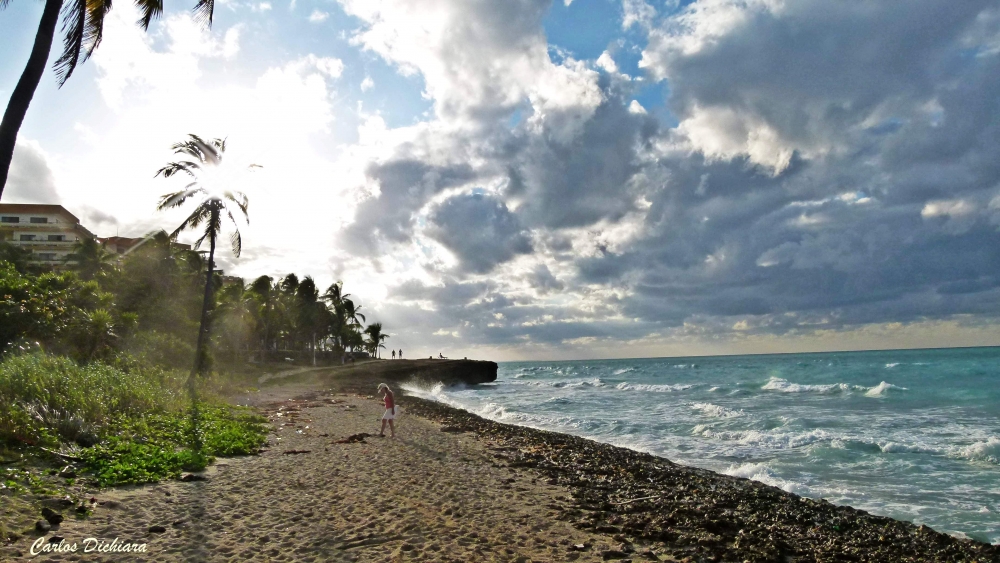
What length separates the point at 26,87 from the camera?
7848 millimetres

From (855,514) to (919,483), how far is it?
476cm

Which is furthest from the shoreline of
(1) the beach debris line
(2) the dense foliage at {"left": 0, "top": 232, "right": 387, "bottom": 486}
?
(2) the dense foliage at {"left": 0, "top": 232, "right": 387, "bottom": 486}

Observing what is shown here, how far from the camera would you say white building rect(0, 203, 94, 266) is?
2159 inches

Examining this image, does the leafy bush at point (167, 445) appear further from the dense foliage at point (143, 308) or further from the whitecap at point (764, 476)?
the whitecap at point (764, 476)

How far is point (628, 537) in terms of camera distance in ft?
27.4

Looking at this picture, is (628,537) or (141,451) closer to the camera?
(628,537)

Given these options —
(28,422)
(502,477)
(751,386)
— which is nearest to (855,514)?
(502,477)

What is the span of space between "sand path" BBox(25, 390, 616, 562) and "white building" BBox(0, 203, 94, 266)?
2340 inches

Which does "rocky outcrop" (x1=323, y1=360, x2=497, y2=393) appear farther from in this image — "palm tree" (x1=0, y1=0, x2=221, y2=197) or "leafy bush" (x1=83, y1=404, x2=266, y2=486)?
"palm tree" (x1=0, y1=0, x2=221, y2=197)

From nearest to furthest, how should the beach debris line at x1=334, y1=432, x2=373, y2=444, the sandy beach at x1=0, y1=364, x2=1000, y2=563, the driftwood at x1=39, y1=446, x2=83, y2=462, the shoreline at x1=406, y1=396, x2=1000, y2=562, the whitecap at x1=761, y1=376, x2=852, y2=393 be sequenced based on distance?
1. the sandy beach at x1=0, y1=364, x2=1000, y2=563
2. the shoreline at x1=406, y1=396, x2=1000, y2=562
3. the driftwood at x1=39, y1=446, x2=83, y2=462
4. the beach debris line at x1=334, y1=432, x2=373, y2=444
5. the whitecap at x1=761, y1=376, x2=852, y2=393

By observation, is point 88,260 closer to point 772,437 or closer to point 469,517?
point 469,517

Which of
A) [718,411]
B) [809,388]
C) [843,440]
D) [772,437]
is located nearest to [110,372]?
[772,437]

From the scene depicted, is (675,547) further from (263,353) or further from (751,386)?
(263,353)

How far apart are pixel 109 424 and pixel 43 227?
60982mm
